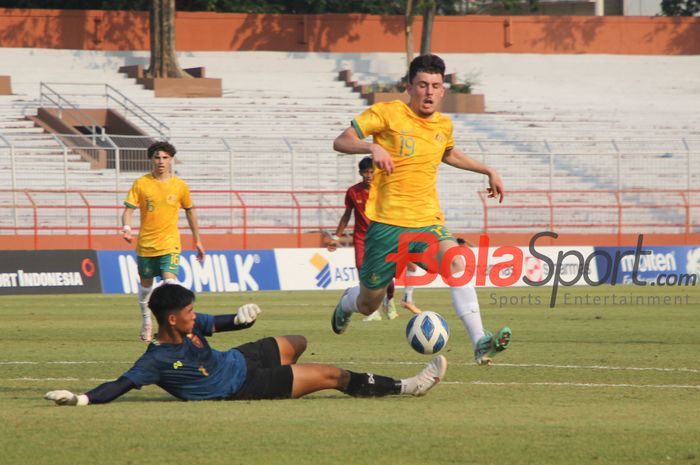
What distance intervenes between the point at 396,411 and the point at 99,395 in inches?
76.1

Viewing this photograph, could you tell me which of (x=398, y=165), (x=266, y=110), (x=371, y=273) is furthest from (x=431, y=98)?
(x=266, y=110)

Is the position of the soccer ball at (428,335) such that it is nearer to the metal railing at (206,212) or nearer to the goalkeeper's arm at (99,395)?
the goalkeeper's arm at (99,395)

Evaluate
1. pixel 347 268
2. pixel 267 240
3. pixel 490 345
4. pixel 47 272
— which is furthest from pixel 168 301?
pixel 267 240

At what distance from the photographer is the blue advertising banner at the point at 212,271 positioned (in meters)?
26.7

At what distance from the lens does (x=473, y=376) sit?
427 inches

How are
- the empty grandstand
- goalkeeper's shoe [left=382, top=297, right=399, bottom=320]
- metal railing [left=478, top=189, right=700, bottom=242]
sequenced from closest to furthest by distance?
1. goalkeeper's shoe [left=382, top=297, right=399, bottom=320]
2. the empty grandstand
3. metal railing [left=478, top=189, right=700, bottom=242]

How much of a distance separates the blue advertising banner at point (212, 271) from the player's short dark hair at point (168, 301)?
18.0m

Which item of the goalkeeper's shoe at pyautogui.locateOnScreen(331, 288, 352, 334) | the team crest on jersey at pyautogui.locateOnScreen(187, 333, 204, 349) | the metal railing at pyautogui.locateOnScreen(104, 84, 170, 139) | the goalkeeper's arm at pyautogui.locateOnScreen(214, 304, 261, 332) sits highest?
the metal railing at pyautogui.locateOnScreen(104, 84, 170, 139)

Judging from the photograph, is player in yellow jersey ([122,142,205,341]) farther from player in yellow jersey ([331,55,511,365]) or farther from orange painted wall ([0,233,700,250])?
orange painted wall ([0,233,700,250])

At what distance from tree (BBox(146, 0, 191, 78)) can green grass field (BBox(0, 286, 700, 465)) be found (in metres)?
27.4

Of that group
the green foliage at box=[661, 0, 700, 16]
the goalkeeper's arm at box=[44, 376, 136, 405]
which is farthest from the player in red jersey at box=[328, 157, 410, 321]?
the green foliage at box=[661, 0, 700, 16]

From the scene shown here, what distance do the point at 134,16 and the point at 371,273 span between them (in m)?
37.7

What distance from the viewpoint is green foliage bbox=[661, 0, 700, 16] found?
55531mm

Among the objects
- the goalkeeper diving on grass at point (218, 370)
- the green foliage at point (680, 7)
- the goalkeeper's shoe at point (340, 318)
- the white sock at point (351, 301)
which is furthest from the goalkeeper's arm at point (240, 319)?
the green foliage at point (680, 7)
